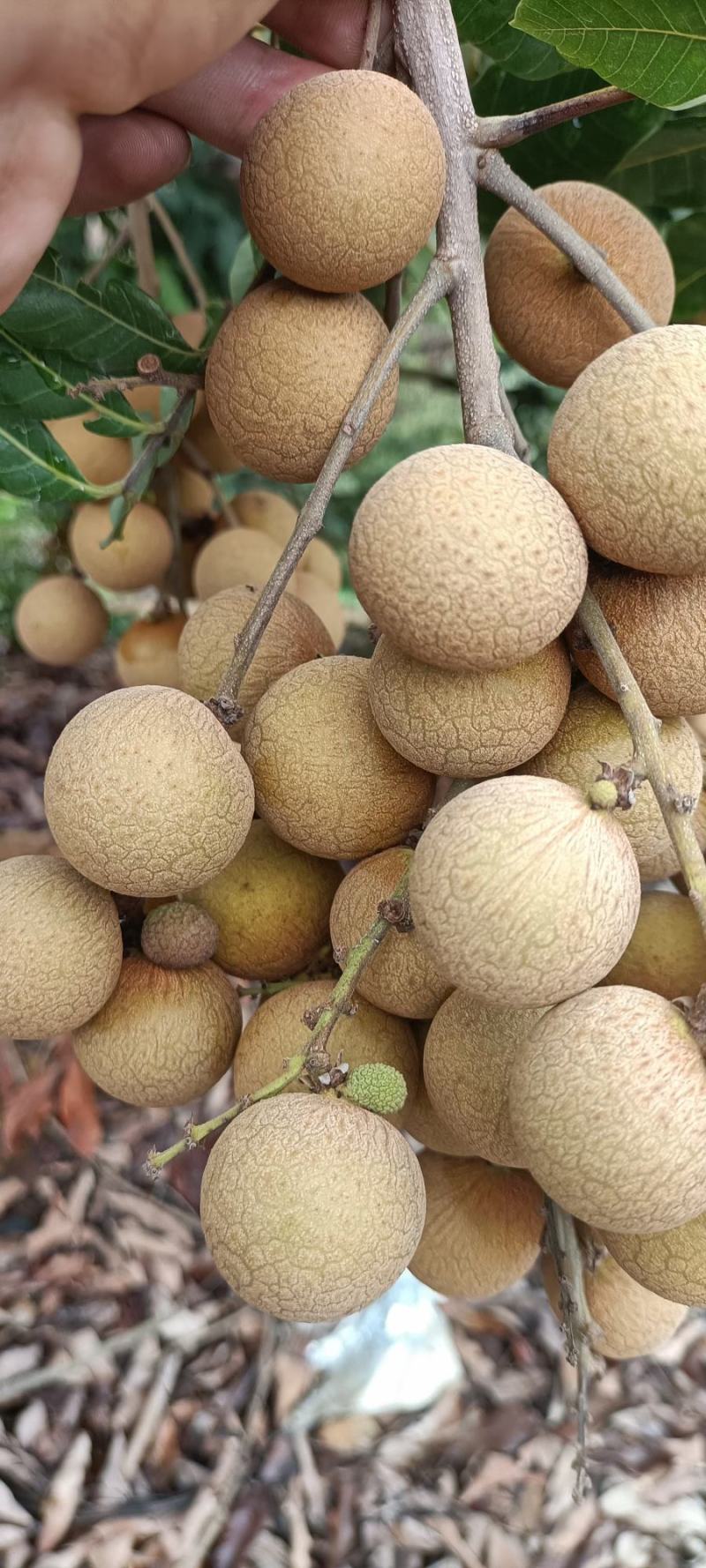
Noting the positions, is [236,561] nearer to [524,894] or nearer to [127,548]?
[127,548]

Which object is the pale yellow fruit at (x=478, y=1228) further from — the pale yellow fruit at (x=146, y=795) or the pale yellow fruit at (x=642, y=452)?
the pale yellow fruit at (x=642, y=452)

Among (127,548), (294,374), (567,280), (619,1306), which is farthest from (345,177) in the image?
(619,1306)

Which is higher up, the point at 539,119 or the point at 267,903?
the point at 539,119

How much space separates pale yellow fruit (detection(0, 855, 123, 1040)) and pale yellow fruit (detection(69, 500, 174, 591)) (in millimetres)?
858

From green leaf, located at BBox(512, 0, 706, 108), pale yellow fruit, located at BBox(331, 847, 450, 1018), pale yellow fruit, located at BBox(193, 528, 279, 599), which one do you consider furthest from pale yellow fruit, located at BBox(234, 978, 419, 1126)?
green leaf, located at BBox(512, 0, 706, 108)

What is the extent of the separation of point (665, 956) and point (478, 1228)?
1.10 ft

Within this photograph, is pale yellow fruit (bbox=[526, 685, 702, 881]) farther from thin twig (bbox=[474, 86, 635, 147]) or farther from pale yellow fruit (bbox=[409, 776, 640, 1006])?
thin twig (bbox=[474, 86, 635, 147])

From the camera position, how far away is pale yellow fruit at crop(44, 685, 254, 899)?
2.83 feet

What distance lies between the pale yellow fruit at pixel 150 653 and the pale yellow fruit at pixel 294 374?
0.72m

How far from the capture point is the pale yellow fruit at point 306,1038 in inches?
38.8

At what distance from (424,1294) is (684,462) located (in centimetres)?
189

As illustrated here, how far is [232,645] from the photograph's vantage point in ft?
3.62

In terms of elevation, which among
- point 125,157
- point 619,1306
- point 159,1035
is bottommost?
point 619,1306

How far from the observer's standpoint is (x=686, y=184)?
1.53 metres
